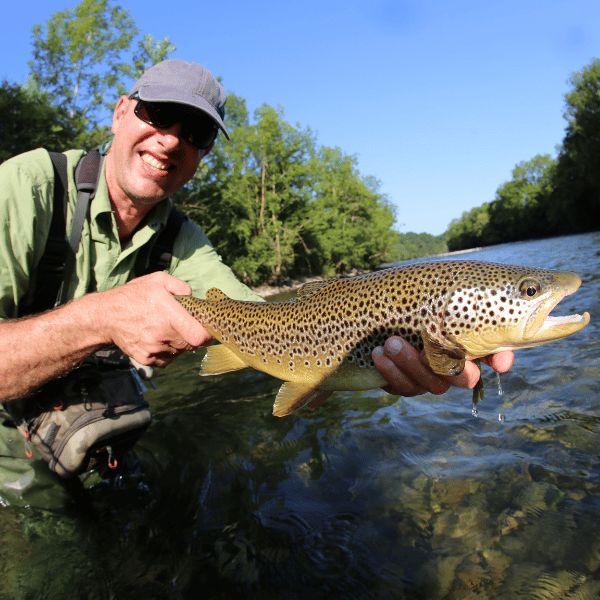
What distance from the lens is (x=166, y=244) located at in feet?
12.9

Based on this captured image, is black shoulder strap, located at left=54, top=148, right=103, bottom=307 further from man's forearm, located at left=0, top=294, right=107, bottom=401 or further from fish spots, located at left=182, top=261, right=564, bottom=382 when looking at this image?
fish spots, located at left=182, top=261, right=564, bottom=382

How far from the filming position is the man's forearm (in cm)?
262

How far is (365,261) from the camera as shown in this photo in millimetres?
61875

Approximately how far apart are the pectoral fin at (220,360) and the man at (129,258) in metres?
0.21

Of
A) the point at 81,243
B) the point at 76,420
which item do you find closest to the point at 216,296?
the point at 81,243

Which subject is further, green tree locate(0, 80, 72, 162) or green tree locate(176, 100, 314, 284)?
green tree locate(176, 100, 314, 284)

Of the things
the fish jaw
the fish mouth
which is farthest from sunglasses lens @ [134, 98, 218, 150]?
the fish mouth

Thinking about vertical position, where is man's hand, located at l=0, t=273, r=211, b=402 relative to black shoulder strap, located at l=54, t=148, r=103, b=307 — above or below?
below

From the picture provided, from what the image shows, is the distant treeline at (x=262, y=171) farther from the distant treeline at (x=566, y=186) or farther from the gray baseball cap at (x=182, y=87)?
the gray baseball cap at (x=182, y=87)

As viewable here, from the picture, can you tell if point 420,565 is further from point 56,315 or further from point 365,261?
point 365,261

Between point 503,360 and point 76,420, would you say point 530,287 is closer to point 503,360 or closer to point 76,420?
point 503,360

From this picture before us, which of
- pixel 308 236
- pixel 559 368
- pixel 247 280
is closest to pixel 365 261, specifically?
pixel 308 236

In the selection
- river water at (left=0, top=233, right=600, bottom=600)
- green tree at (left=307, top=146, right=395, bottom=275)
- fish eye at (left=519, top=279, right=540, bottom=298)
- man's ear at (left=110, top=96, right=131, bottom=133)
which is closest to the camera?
fish eye at (left=519, top=279, right=540, bottom=298)

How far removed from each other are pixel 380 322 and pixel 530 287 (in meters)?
0.88
